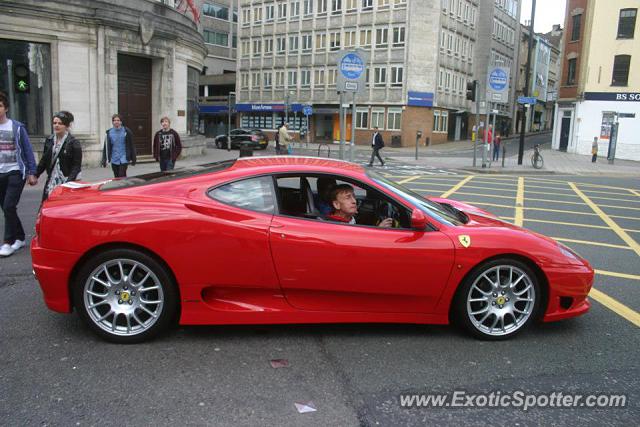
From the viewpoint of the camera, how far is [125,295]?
3.82 metres

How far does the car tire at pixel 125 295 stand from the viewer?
Answer: 12.4 feet

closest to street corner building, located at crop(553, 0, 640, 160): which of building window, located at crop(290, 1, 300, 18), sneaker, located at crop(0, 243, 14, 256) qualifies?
building window, located at crop(290, 1, 300, 18)

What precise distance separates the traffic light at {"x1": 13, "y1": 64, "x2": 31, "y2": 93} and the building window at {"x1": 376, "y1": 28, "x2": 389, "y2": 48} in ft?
116

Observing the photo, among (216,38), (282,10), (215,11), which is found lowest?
(216,38)

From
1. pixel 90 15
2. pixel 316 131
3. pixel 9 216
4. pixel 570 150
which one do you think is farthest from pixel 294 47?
pixel 9 216

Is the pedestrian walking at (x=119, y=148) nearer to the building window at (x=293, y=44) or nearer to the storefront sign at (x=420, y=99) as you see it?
the storefront sign at (x=420, y=99)

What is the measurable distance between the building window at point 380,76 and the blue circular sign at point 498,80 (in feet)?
80.3

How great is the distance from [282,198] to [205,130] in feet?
208

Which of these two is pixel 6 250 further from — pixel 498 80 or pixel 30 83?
pixel 498 80

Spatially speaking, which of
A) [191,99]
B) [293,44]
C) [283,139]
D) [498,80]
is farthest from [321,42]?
[283,139]

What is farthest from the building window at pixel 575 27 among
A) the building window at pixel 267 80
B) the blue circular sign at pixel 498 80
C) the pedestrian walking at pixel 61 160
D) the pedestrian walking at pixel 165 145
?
the pedestrian walking at pixel 61 160

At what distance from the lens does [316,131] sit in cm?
5322

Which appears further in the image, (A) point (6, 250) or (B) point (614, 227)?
(B) point (614, 227)

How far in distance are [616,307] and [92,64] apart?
17.8 metres
